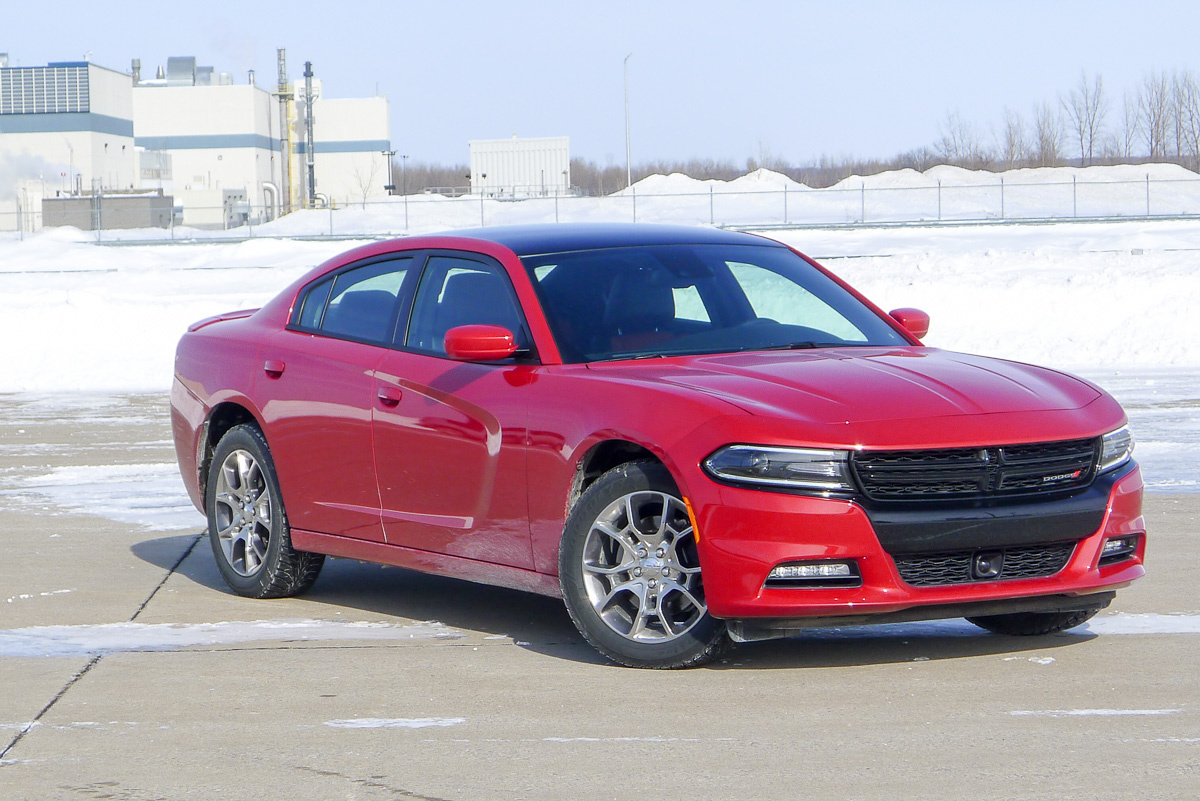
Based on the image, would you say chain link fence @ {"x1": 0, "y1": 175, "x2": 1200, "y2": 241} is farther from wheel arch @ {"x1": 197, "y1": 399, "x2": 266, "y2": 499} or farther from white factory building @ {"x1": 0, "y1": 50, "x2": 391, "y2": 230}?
wheel arch @ {"x1": 197, "y1": 399, "x2": 266, "y2": 499}

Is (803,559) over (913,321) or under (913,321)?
under

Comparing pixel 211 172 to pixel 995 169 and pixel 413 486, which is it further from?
pixel 413 486

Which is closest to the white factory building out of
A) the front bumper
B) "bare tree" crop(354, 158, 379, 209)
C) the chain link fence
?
"bare tree" crop(354, 158, 379, 209)

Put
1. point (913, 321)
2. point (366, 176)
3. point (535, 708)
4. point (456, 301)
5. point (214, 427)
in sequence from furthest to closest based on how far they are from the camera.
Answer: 1. point (366, 176)
2. point (214, 427)
3. point (913, 321)
4. point (456, 301)
5. point (535, 708)

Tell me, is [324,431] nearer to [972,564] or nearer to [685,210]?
[972,564]

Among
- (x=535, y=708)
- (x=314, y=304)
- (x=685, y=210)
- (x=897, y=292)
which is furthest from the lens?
(x=685, y=210)

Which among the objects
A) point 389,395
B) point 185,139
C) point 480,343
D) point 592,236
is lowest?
point 389,395

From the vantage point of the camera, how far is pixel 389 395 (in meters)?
6.27

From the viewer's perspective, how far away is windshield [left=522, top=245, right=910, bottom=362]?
594 centimetres

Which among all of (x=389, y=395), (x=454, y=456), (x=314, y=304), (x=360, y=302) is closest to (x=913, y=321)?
(x=454, y=456)

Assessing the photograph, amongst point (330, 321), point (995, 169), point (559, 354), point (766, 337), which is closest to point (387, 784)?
point (559, 354)

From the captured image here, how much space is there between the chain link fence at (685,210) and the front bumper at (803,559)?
5003 cm

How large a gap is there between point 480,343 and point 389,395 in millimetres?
703

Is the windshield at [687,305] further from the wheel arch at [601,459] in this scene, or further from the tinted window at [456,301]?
the wheel arch at [601,459]
